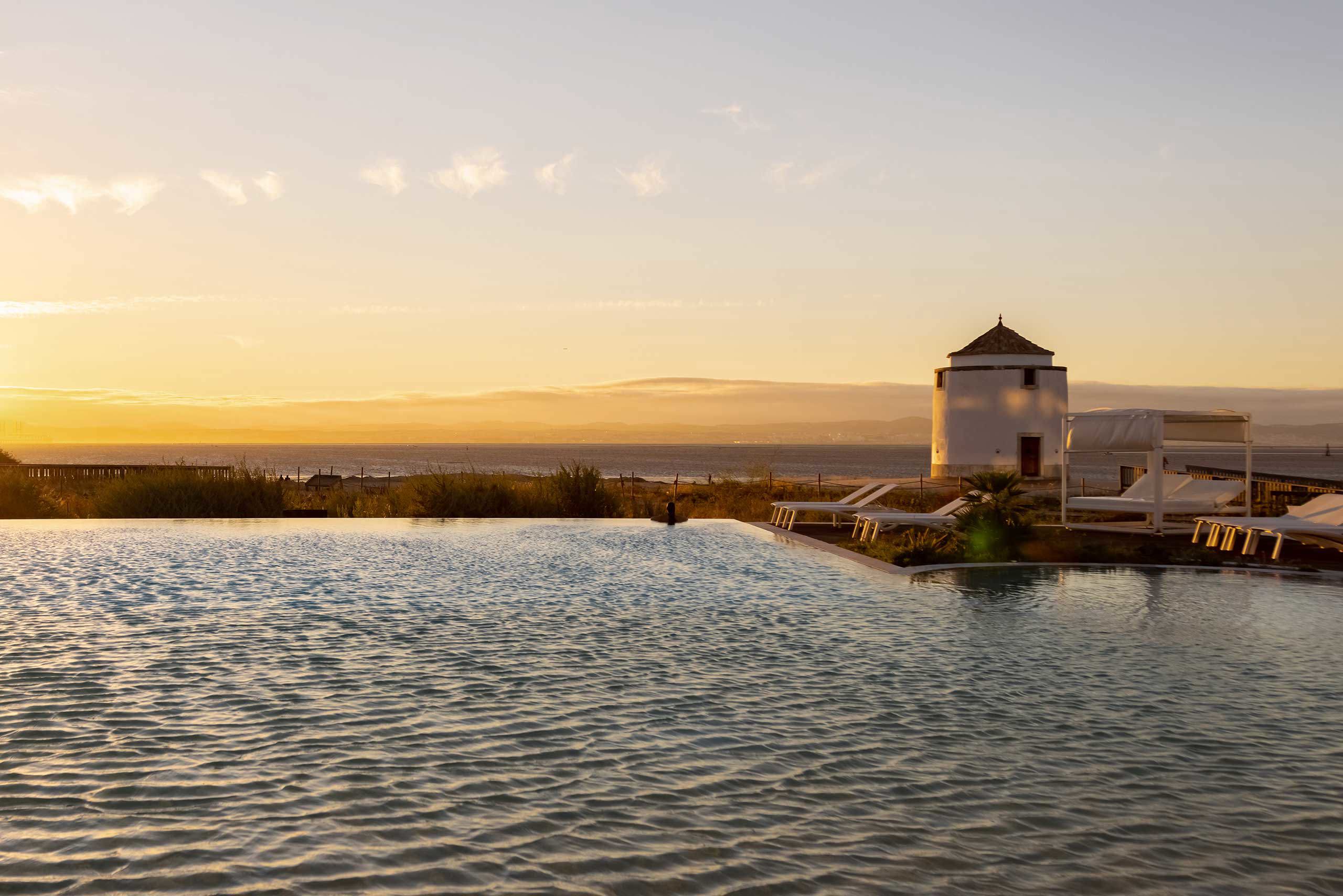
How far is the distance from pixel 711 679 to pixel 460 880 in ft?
11.2

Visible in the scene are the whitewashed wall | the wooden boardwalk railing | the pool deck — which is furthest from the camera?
the whitewashed wall

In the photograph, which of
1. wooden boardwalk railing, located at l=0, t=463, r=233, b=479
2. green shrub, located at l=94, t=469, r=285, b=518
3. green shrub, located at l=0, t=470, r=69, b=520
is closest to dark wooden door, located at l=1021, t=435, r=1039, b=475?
green shrub, located at l=94, t=469, r=285, b=518

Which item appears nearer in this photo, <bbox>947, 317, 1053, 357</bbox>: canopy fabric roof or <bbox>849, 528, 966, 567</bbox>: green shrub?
<bbox>849, 528, 966, 567</bbox>: green shrub

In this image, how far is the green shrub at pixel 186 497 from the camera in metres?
21.0

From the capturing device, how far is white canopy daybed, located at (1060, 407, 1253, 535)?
60.0 ft

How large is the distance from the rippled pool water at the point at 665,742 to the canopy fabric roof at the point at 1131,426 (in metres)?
7.81

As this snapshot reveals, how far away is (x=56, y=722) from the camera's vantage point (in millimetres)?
6082

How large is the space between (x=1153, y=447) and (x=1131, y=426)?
0.64 metres

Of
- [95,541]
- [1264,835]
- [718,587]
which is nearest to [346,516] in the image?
[95,541]

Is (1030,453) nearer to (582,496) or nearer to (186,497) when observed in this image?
(582,496)

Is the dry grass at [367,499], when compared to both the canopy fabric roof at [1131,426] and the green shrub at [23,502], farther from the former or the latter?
the canopy fabric roof at [1131,426]

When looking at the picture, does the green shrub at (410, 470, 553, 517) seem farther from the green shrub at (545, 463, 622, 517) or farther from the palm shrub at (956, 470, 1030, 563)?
the palm shrub at (956, 470, 1030, 563)

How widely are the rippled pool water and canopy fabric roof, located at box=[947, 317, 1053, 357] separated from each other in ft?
78.9

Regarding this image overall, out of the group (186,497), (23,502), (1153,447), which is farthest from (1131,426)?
(23,502)
